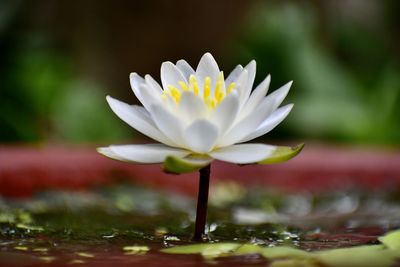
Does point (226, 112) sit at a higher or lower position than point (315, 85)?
lower

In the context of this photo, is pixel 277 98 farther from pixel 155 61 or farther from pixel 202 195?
pixel 155 61

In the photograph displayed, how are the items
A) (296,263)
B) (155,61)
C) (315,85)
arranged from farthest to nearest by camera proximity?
(155,61) → (315,85) → (296,263)

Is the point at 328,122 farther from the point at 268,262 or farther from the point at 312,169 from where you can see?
the point at 268,262

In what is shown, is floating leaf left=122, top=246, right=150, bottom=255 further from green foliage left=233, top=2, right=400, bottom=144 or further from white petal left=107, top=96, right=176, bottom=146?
green foliage left=233, top=2, right=400, bottom=144

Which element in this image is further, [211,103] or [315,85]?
[315,85]

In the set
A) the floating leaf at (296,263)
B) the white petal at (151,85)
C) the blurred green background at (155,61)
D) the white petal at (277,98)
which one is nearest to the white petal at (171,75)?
the white petal at (151,85)

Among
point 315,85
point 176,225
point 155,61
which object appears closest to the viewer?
point 176,225

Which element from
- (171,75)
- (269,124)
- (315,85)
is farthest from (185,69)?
(315,85)
